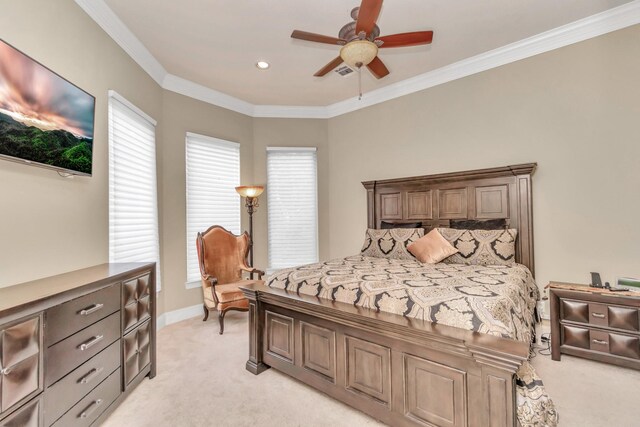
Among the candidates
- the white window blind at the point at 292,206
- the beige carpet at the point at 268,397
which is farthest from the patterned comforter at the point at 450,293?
the white window blind at the point at 292,206

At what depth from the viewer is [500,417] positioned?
1.46 metres

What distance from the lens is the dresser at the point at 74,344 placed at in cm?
138

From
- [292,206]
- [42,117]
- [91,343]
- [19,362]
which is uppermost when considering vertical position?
[42,117]

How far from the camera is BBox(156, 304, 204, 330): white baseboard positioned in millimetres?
3867

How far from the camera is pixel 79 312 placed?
1775mm

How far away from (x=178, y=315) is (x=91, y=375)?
2.33 m

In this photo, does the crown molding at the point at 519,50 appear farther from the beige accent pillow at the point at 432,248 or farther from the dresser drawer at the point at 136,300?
the dresser drawer at the point at 136,300

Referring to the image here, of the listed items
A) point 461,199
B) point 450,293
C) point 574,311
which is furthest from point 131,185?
point 574,311

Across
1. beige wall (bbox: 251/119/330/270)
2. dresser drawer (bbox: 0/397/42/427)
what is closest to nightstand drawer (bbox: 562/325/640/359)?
beige wall (bbox: 251/119/330/270)

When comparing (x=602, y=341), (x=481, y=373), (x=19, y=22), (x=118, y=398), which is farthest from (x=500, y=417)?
(x=19, y=22)

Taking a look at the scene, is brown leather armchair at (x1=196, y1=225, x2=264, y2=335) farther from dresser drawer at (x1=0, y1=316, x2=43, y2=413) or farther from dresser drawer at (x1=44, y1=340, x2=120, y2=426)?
dresser drawer at (x1=0, y1=316, x2=43, y2=413)

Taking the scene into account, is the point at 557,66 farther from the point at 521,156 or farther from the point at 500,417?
the point at 500,417

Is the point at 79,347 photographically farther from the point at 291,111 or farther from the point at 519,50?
the point at 519,50

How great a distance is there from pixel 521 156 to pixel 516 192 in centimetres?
44
